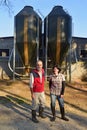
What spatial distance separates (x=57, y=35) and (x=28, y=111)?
31.7 feet

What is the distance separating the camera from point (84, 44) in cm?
2566

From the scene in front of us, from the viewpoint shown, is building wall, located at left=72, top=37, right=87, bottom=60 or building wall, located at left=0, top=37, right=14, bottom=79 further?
building wall, located at left=72, top=37, right=87, bottom=60

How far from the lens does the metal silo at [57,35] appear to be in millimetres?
21078

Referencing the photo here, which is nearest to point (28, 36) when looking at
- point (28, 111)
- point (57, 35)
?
point (57, 35)

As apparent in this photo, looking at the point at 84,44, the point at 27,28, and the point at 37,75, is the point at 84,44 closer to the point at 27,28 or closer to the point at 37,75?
the point at 27,28

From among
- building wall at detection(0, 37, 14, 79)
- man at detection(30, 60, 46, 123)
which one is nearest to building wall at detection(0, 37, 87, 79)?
building wall at detection(0, 37, 14, 79)

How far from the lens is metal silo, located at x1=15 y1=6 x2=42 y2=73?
21297mm

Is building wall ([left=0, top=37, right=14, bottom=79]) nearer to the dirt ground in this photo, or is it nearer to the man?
the dirt ground

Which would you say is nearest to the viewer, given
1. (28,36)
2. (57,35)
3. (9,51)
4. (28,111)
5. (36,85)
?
(36,85)

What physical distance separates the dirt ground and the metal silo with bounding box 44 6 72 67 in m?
3.08

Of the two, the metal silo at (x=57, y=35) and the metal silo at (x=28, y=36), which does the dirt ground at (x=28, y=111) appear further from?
the metal silo at (x=57, y=35)

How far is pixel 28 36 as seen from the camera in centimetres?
2133

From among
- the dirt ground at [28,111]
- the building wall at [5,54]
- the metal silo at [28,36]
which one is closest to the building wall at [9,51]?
the building wall at [5,54]

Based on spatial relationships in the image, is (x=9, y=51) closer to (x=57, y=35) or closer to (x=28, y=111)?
(x=57, y=35)
